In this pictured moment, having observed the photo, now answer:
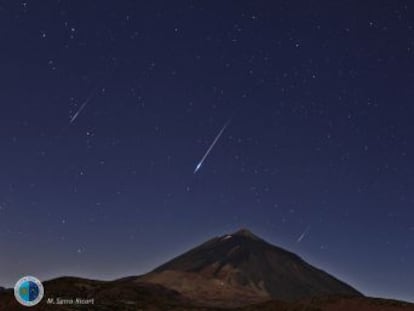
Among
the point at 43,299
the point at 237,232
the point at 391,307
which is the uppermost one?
the point at 237,232

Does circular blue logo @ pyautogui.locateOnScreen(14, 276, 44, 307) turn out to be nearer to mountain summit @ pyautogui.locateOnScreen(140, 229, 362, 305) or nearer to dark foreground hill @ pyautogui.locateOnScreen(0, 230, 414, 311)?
dark foreground hill @ pyautogui.locateOnScreen(0, 230, 414, 311)

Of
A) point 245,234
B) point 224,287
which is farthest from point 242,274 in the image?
point 245,234

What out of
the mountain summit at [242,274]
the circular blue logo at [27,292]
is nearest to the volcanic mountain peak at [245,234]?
the mountain summit at [242,274]

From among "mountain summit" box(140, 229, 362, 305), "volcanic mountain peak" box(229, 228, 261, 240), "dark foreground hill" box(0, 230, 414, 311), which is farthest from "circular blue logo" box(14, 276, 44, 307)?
"volcanic mountain peak" box(229, 228, 261, 240)

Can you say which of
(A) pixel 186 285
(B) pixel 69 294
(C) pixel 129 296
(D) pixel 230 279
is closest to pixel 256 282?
(D) pixel 230 279

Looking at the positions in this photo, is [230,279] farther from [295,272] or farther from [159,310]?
[159,310]

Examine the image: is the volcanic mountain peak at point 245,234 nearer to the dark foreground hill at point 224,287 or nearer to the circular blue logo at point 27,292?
the dark foreground hill at point 224,287

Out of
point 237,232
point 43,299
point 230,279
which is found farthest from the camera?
point 237,232

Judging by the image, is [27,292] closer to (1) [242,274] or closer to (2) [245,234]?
(1) [242,274]
